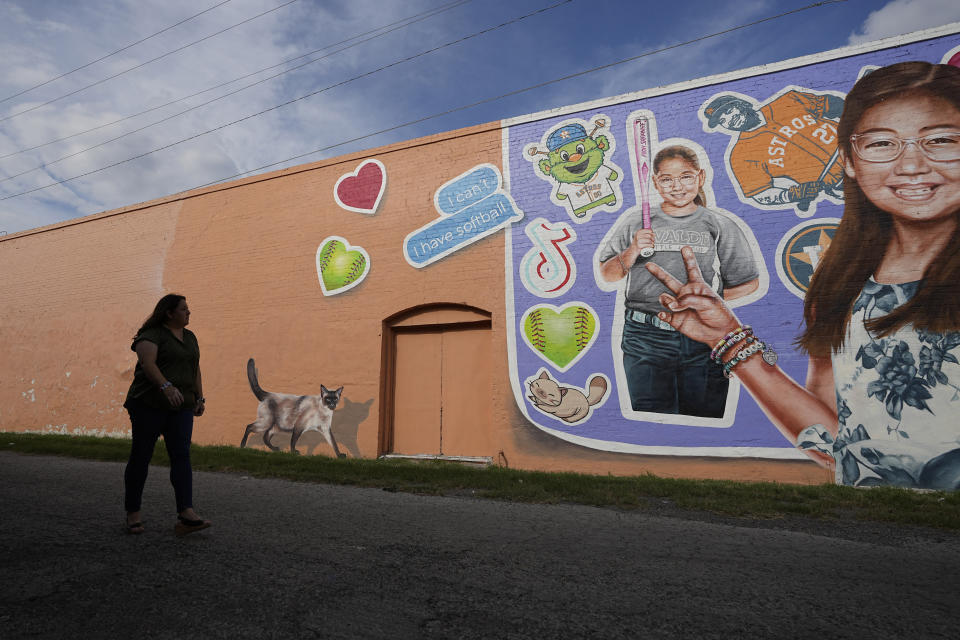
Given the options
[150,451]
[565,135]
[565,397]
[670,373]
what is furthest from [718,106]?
[150,451]

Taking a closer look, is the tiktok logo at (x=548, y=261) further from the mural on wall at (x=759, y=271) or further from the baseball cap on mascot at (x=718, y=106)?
the baseball cap on mascot at (x=718, y=106)

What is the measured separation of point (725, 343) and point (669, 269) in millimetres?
1241

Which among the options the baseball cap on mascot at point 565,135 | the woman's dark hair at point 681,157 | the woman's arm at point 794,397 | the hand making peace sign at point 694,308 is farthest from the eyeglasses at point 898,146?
the baseball cap on mascot at point 565,135

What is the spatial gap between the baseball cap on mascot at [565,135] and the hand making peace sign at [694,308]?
244cm

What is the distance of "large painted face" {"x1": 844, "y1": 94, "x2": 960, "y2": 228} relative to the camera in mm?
6766

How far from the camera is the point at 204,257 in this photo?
11711mm

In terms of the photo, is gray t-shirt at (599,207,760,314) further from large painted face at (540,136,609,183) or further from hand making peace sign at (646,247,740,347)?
large painted face at (540,136,609,183)

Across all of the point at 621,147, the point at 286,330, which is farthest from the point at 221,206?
the point at 621,147

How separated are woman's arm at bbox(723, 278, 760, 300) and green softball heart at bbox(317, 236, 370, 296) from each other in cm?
573

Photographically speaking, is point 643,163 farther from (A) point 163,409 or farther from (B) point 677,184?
(A) point 163,409

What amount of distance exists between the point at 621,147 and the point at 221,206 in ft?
26.6

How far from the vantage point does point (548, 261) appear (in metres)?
8.62

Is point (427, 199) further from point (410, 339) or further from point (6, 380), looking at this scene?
point (6, 380)

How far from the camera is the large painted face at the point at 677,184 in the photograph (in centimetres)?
798
